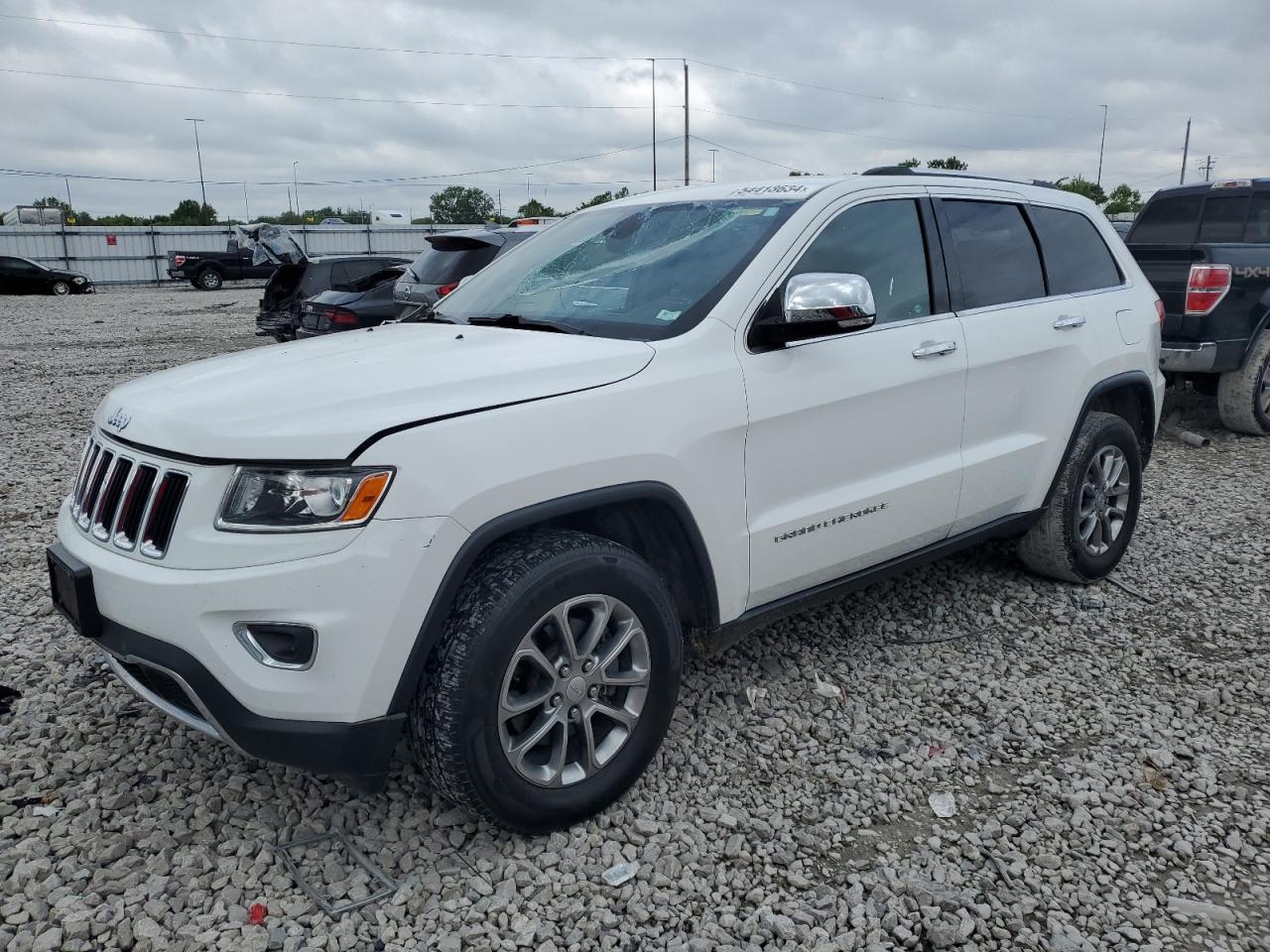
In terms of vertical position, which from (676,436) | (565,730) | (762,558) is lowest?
(565,730)

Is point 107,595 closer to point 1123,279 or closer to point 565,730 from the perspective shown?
point 565,730

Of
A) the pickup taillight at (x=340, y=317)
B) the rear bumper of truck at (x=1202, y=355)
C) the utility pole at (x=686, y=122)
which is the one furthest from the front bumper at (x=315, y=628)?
the utility pole at (x=686, y=122)

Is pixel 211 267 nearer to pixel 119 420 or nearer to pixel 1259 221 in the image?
pixel 1259 221

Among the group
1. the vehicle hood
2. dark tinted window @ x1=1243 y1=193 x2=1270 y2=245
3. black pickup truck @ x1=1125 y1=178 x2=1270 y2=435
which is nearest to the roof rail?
the vehicle hood

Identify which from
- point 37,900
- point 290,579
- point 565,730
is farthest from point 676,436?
point 37,900

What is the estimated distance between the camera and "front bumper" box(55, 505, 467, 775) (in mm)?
2363

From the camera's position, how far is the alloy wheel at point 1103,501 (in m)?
4.64

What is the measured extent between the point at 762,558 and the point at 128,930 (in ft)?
6.53

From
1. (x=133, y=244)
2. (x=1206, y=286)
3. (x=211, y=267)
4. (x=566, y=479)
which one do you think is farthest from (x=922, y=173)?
(x=133, y=244)

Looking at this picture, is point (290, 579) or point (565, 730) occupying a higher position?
point (290, 579)

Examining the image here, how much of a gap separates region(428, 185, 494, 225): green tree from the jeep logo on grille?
78.5 m

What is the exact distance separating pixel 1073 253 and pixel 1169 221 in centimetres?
641

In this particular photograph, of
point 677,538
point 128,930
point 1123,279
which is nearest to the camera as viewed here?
point 128,930

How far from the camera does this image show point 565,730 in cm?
282
